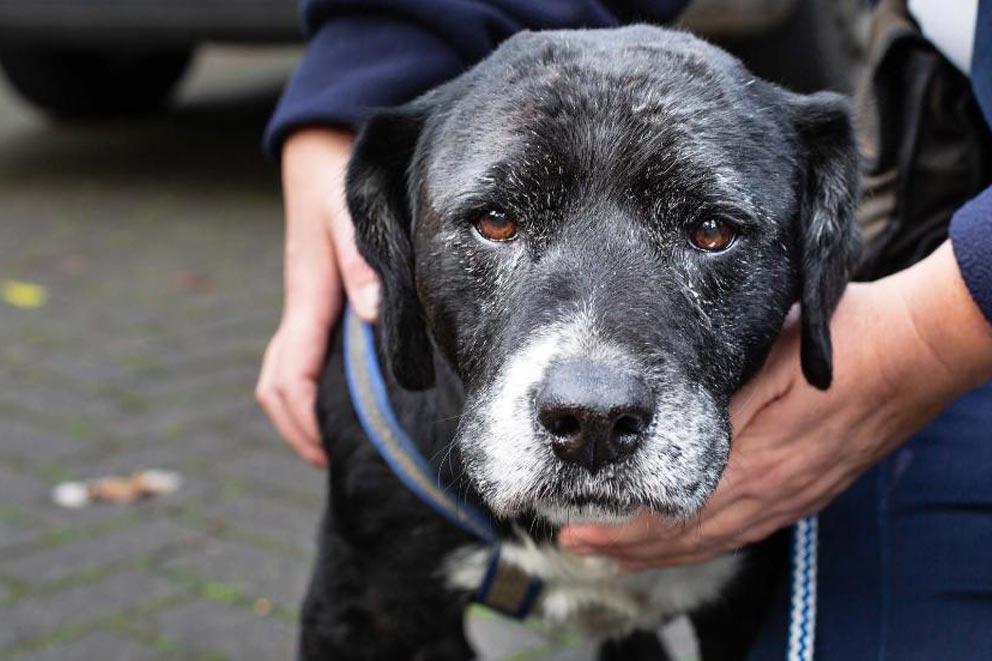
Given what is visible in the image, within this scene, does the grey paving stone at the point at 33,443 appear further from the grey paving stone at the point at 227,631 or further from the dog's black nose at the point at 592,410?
the dog's black nose at the point at 592,410

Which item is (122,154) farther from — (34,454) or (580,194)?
(580,194)

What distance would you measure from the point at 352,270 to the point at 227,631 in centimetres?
130

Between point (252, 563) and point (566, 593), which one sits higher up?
point (566, 593)

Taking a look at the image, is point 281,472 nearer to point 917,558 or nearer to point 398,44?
point 398,44

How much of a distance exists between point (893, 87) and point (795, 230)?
2.02ft

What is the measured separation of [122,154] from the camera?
30.1 ft

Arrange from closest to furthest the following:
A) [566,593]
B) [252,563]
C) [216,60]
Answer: [566,593] → [252,563] → [216,60]

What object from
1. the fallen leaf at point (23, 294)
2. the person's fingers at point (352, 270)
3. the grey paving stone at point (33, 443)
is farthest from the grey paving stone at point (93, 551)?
the fallen leaf at point (23, 294)

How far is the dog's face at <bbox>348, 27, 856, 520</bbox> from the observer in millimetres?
2039

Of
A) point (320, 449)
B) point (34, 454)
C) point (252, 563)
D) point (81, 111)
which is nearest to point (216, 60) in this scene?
point (81, 111)

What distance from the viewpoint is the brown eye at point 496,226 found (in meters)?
2.24

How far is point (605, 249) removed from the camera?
7.08 ft

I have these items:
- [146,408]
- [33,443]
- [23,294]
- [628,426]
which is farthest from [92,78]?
[628,426]

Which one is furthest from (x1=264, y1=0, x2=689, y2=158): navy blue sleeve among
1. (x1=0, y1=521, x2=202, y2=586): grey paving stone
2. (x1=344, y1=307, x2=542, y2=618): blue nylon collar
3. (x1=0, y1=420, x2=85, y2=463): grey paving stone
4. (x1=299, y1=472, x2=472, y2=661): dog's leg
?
(x1=0, y1=420, x2=85, y2=463): grey paving stone
